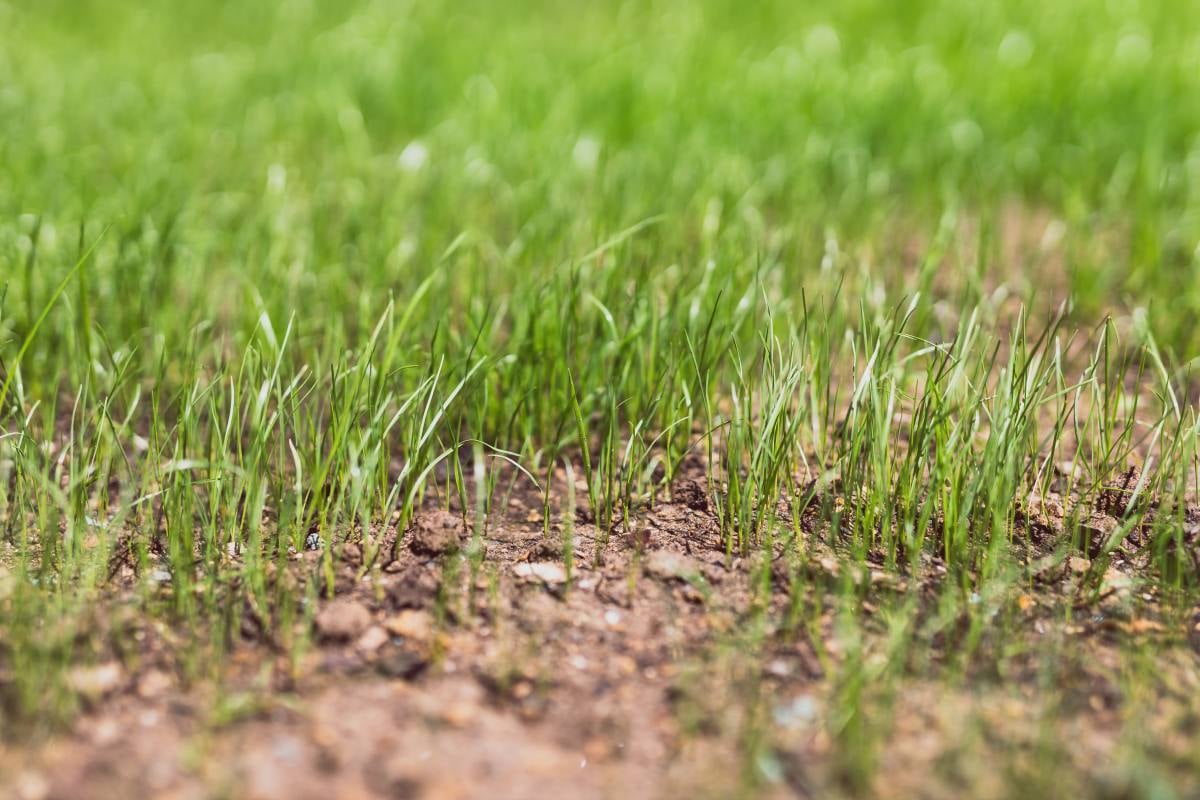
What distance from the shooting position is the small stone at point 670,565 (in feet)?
6.89

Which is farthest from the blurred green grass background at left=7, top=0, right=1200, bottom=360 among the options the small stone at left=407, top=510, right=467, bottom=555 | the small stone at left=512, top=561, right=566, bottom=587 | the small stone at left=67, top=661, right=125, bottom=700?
the small stone at left=67, top=661, right=125, bottom=700

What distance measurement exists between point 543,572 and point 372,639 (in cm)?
35

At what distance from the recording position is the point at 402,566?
2.14 meters

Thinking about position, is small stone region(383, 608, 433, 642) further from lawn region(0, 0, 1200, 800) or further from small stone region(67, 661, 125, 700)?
small stone region(67, 661, 125, 700)

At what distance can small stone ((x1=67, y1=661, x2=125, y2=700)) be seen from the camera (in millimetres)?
1734

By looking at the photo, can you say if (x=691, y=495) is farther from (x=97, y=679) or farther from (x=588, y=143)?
(x=588, y=143)

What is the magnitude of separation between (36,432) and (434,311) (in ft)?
3.01

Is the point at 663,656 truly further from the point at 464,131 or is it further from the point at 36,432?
the point at 464,131

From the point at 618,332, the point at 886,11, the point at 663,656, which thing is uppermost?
the point at 886,11

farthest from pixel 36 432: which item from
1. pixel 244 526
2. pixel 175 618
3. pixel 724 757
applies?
pixel 724 757

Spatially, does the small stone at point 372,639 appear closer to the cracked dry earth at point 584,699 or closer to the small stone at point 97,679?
the cracked dry earth at point 584,699

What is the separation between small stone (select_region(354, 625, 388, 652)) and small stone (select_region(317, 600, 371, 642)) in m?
0.01

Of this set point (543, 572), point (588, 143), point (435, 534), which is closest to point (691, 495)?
point (543, 572)

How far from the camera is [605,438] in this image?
8.06 ft
